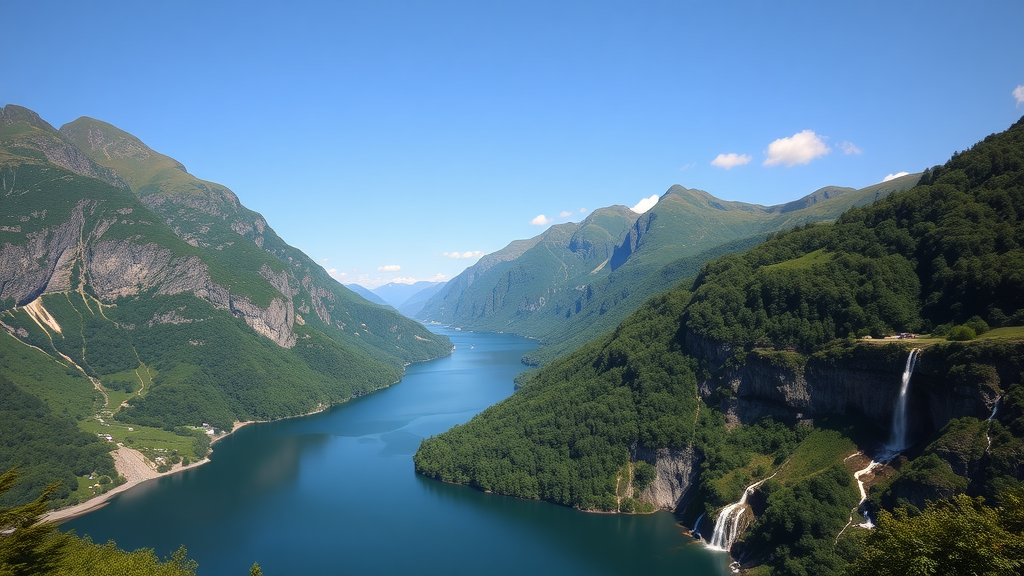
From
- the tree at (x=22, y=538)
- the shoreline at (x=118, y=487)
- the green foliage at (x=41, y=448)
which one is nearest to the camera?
the tree at (x=22, y=538)

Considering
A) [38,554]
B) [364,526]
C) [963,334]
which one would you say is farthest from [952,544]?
[364,526]

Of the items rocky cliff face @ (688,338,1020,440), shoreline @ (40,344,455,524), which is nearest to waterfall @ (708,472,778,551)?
rocky cliff face @ (688,338,1020,440)

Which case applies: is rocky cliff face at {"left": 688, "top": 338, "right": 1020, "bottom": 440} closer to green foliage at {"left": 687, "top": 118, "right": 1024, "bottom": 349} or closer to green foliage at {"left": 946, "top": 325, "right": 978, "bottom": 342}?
green foliage at {"left": 946, "top": 325, "right": 978, "bottom": 342}

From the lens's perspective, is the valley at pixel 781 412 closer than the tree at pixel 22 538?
No

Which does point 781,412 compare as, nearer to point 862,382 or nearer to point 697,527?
point 862,382

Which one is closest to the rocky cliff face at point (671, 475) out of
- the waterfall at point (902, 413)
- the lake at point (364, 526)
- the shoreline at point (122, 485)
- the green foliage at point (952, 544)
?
the lake at point (364, 526)

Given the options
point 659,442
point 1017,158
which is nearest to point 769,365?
point 659,442

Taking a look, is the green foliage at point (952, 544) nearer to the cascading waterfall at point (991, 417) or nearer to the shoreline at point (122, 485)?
the cascading waterfall at point (991, 417)
